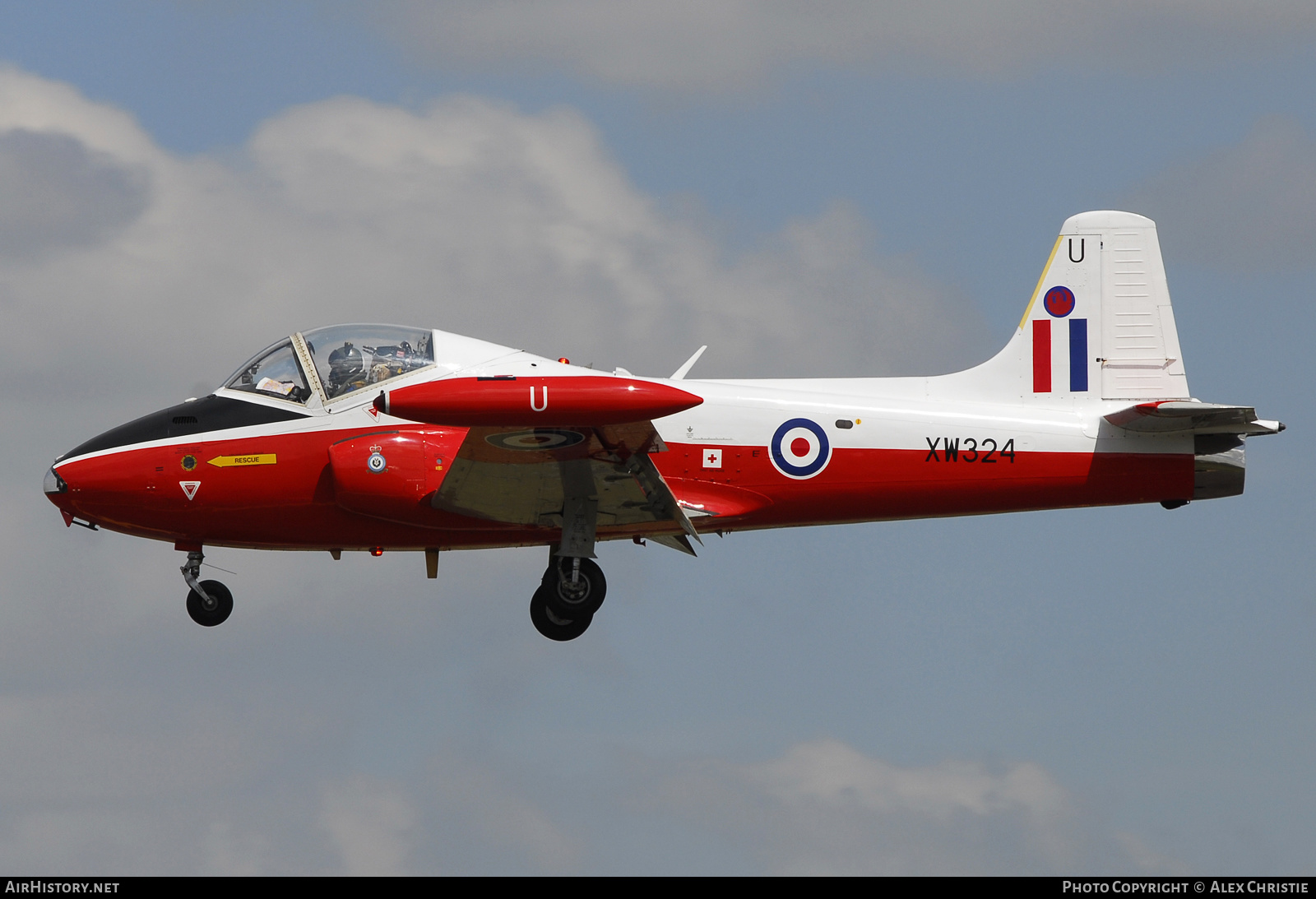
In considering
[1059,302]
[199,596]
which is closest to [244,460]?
Answer: [199,596]

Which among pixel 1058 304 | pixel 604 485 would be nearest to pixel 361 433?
pixel 604 485

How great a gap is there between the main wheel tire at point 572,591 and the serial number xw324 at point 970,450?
12.8ft

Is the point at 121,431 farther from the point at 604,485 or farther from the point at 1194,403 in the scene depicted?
the point at 1194,403

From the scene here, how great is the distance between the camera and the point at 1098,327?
17156 mm

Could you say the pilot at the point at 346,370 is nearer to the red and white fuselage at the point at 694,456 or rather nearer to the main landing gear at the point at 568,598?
the red and white fuselage at the point at 694,456

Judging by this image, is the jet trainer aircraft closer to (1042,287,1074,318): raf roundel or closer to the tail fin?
the tail fin

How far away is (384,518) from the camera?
1603 cm

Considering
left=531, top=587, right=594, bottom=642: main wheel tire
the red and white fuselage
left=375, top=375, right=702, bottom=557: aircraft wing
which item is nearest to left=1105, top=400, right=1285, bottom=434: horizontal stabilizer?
the red and white fuselage

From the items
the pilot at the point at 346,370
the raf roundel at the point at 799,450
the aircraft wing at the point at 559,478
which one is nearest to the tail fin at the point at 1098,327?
the raf roundel at the point at 799,450

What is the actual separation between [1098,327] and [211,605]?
1038cm

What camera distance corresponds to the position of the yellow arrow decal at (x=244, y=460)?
52.5 feet

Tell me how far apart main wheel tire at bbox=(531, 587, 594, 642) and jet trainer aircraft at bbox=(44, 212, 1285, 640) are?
0.02 meters

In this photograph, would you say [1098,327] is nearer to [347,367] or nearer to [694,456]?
[694,456]

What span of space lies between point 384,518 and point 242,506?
1527 mm
